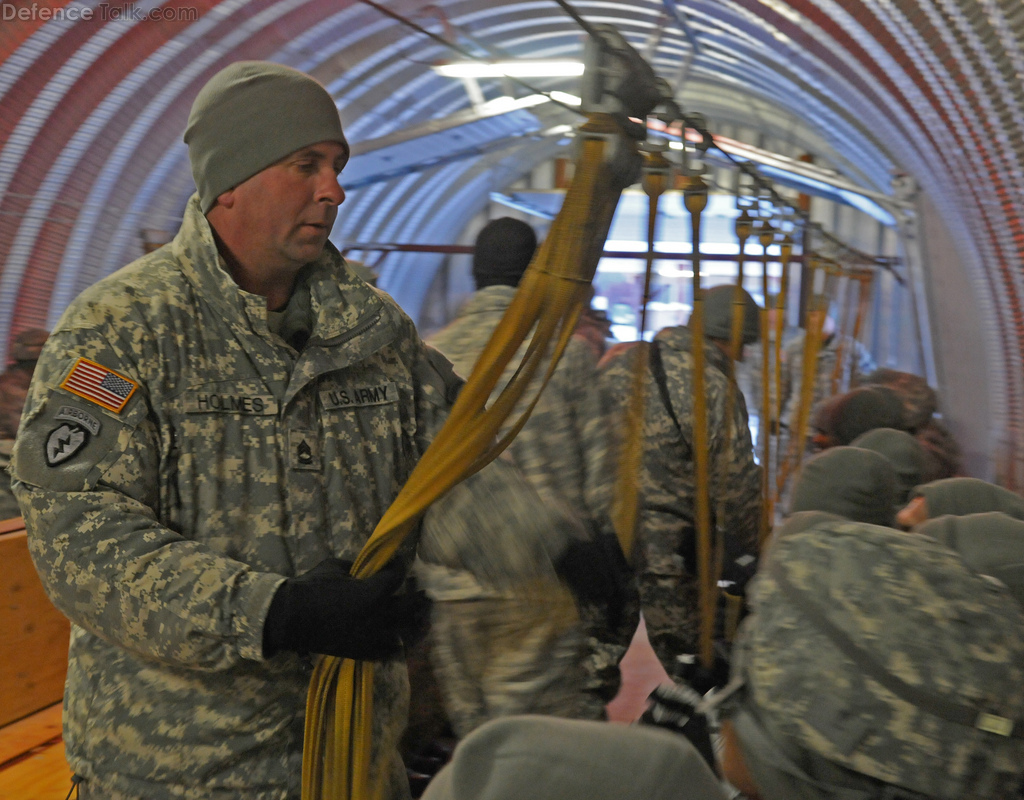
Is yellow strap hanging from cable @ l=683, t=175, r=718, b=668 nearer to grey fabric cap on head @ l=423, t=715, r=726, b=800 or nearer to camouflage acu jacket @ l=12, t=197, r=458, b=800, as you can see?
camouflage acu jacket @ l=12, t=197, r=458, b=800

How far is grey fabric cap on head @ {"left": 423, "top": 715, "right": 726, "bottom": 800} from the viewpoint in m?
0.71

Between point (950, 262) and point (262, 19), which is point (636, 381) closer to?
point (950, 262)

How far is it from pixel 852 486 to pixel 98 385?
194 cm

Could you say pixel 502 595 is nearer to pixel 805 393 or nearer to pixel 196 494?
pixel 196 494

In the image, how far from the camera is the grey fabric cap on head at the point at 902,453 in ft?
11.0

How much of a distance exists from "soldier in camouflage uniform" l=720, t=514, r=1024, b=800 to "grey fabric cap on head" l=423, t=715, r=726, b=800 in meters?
0.34

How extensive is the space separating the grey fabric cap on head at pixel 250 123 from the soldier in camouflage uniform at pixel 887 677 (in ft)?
3.32

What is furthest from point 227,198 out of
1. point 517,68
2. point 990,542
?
point 517,68

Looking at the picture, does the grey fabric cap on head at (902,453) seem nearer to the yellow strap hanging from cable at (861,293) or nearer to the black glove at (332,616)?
the black glove at (332,616)

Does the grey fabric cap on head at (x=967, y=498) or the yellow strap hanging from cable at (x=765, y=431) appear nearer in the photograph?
the grey fabric cap on head at (x=967, y=498)

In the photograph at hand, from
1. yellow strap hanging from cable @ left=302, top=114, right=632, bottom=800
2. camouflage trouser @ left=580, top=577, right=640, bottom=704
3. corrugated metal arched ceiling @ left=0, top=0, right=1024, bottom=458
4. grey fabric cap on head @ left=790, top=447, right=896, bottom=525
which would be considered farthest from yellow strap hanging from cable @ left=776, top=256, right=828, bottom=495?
yellow strap hanging from cable @ left=302, top=114, right=632, bottom=800

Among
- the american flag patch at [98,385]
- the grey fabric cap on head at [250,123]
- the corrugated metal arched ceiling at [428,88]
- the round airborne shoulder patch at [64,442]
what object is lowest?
the round airborne shoulder patch at [64,442]

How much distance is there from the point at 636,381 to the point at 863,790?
4.72ft

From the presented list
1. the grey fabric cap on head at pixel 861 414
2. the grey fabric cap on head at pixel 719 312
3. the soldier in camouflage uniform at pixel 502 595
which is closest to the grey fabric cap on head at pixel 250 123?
the soldier in camouflage uniform at pixel 502 595
